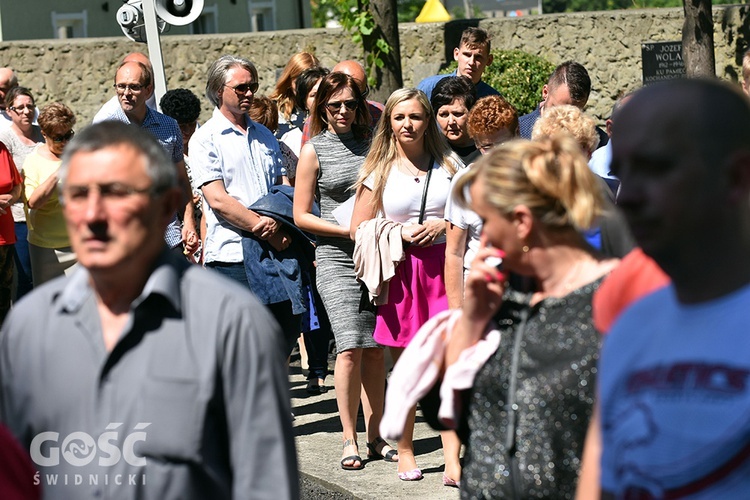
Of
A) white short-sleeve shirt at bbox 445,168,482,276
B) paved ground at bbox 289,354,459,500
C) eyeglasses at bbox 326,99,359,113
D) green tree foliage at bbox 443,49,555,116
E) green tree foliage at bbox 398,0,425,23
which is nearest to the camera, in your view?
white short-sleeve shirt at bbox 445,168,482,276

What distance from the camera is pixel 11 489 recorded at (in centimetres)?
226

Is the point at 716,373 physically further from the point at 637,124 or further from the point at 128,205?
the point at 128,205

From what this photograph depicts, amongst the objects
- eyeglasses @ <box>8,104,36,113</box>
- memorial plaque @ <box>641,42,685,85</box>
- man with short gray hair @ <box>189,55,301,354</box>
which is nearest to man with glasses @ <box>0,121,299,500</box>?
man with short gray hair @ <box>189,55,301,354</box>

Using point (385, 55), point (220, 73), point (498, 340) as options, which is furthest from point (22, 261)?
point (498, 340)

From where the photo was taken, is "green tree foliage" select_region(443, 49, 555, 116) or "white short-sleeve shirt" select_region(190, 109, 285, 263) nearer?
"white short-sleeve shirt" select_region(190, 109, 285, 263)

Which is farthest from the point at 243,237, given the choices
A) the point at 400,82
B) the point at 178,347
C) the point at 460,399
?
A: the point at 400,82

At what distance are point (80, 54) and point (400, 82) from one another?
5638 millimetres

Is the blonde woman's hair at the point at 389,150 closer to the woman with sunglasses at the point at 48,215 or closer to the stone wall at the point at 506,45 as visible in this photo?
the woman with sunglasses at the point at 48,215

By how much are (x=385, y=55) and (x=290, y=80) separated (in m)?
5.86

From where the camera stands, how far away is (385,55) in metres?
15.2

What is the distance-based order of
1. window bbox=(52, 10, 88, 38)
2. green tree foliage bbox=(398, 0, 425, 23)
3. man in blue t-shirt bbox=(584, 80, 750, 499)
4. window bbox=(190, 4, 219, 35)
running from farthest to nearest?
1. green tree foliage bbox=(398, 0, 425, 23)
2. window bbox=(190, 4, 219, 35)
3. window bbox=(52, 10, 88, 38)
4. man in blue t-shirt bbox=(584, 80, 750, 499)

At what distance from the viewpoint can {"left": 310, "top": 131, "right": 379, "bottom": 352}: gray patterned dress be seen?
21.7 ft

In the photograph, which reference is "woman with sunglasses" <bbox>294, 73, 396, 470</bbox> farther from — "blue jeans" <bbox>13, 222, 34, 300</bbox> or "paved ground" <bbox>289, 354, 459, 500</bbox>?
"blue jeans" <bbox>13, 222, 34, 300</bbox>

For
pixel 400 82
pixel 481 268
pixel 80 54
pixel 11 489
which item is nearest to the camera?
pixel 11 489
